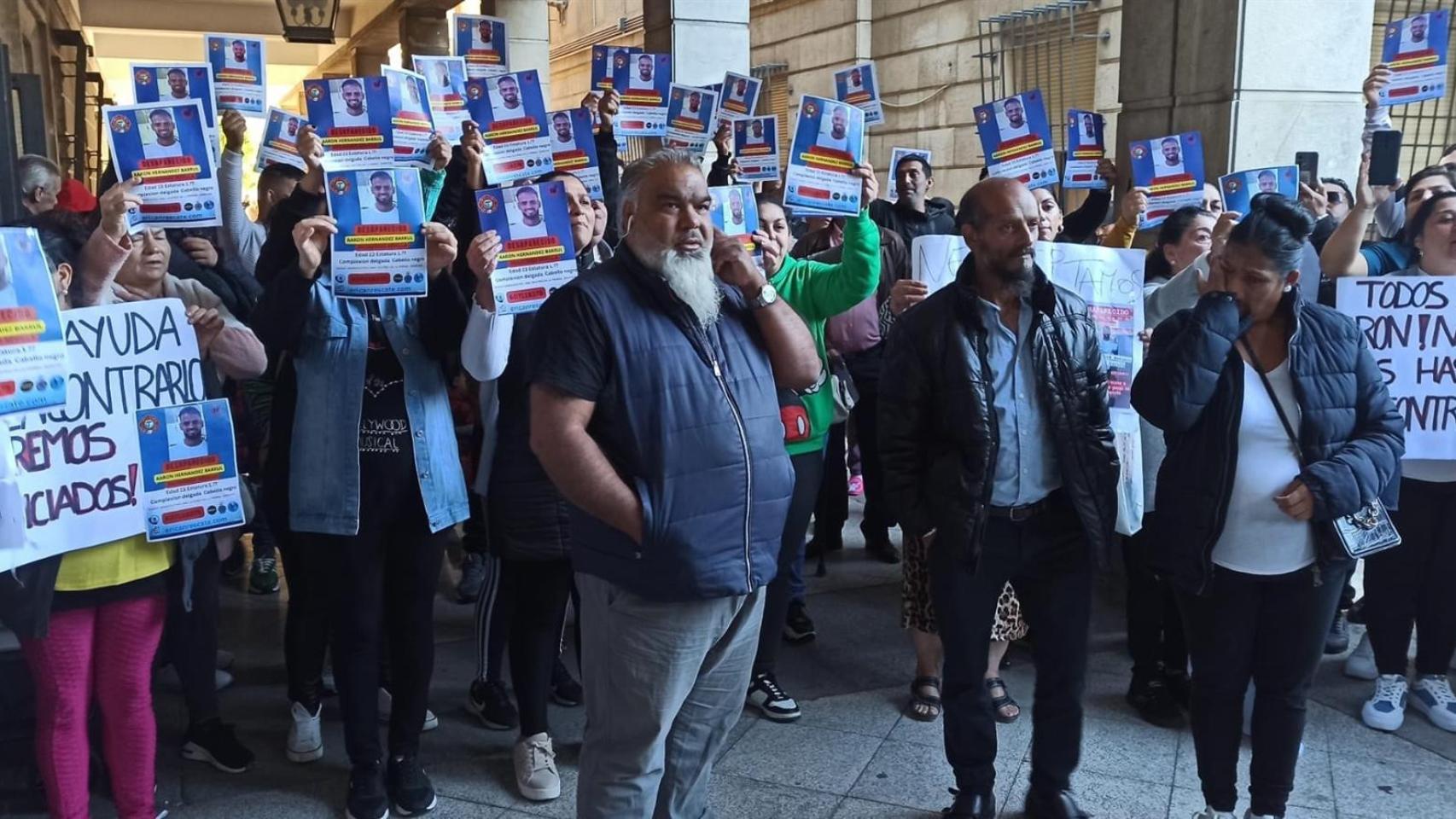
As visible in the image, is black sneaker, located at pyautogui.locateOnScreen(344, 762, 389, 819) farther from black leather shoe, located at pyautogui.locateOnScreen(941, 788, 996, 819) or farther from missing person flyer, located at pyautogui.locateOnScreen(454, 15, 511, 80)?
missing person flyer, located at pyautogui.locateOnScreen(454, 15, 511, 80)

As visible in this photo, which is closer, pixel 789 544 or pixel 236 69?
pixel 789 544

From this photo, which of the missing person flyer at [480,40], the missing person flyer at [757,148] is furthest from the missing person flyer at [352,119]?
the missing person flyer at [480,40]

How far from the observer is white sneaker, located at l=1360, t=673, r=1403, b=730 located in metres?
4.36

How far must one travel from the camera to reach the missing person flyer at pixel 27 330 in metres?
2.82

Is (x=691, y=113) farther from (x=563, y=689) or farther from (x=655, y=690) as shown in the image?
(x=655, y=690)

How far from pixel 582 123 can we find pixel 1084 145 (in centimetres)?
262

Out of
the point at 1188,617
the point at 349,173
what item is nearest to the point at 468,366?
the point at 349,173

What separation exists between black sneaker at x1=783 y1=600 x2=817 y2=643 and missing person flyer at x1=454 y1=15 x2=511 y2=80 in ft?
10.5

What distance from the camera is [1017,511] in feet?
11.1

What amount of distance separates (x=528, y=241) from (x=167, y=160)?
A: 1211 millimetres

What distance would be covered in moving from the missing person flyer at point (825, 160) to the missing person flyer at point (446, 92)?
4.77ft

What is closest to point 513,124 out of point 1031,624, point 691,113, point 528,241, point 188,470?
point 528,241

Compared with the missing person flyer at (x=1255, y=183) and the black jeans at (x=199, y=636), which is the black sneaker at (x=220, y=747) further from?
the missing person flyer at (x=1255, y=183)

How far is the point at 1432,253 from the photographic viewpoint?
4391 mm
